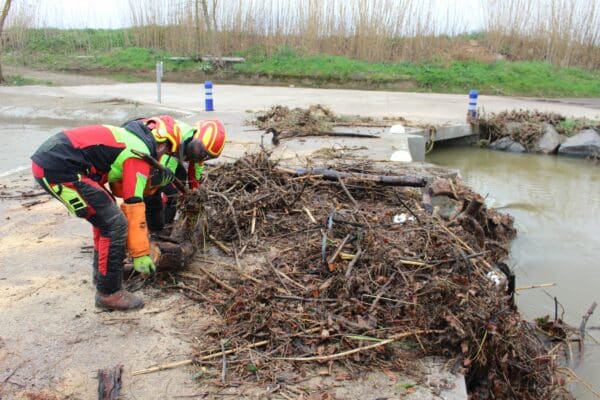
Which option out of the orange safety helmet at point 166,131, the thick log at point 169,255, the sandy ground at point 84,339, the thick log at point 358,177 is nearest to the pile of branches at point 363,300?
the sandy ground at point 84,339

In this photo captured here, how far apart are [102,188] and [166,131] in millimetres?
591

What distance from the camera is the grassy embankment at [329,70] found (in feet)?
69.1

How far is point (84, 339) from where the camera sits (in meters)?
3.40

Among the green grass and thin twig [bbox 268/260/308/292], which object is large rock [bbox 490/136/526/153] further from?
thin twig [bbox 268/260/308/292]

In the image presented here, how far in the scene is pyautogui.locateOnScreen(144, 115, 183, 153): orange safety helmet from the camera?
3.84 meters

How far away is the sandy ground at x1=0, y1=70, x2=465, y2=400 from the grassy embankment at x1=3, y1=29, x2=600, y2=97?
18.5 m

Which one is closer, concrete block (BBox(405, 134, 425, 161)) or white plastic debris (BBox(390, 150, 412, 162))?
white plastic debris (BBox(390, 150, 412, 162))

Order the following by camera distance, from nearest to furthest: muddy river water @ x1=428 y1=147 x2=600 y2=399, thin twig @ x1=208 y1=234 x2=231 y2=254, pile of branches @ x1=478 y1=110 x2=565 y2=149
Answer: thin twig @ x1=208 y1=234 x2=231 y2=254 → muddy river water @ x1=428 y1=147 x2=600 y2=399 → pile of branches @ x1=478 y1=110 x2=565 y2=149

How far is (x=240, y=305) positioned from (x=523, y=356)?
73.0 inches

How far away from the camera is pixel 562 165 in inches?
465

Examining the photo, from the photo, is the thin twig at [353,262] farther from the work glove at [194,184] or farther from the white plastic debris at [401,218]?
the work glove at [194,184]

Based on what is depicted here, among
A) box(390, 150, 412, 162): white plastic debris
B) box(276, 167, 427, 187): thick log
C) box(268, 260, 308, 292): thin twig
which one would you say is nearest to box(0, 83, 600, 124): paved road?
box(390, 150, 412, 162): white plastic debris

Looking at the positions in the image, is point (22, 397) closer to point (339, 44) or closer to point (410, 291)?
point (410, 291)

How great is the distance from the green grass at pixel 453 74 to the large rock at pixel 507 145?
26.1ft
